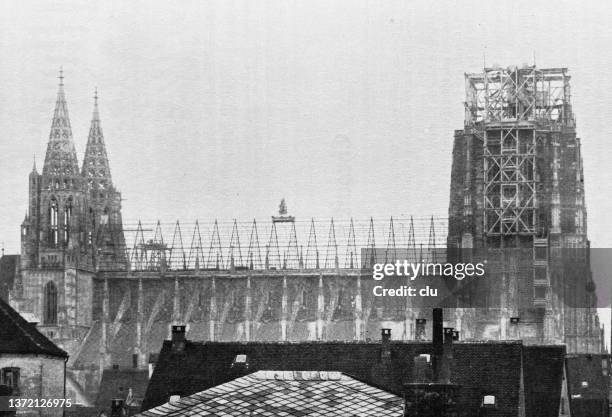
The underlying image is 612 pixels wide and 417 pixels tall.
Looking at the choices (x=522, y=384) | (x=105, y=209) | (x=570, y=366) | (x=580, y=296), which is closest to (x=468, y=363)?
(x=522, y=384)

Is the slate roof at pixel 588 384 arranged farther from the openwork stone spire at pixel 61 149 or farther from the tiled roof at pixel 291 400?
the openwork stone spire at pixel 61 149

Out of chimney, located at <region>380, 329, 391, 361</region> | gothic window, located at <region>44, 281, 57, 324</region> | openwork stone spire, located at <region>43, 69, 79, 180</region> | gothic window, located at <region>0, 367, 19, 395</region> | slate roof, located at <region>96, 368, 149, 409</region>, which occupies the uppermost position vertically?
openwork stone spire, located at <region>43, 69, 79, 180</region>

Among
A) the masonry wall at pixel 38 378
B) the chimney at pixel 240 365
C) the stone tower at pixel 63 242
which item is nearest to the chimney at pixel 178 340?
the chimney at pixel 240 365

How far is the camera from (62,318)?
526 ft

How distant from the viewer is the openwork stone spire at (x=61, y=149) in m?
170

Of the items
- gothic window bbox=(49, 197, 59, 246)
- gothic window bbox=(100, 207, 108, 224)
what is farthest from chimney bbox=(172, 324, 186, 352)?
gothic window bbox=(100, 207, 108, 224)

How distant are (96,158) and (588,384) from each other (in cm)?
10520

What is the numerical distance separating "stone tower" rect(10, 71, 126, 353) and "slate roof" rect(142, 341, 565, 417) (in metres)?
93.1

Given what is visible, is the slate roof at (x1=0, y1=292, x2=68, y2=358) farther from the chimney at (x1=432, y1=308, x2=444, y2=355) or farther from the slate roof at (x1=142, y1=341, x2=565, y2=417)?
the chimney at (x1=432, y1=308, x2=444, y2=355)

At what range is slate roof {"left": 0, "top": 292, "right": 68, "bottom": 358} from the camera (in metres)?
70.2

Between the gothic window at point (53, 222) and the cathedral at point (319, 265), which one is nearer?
the cathedral at point (319, 265)

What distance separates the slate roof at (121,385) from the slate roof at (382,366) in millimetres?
36360

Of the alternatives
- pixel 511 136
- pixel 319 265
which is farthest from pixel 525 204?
pixel 319 265

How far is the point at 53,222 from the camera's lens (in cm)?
17000
